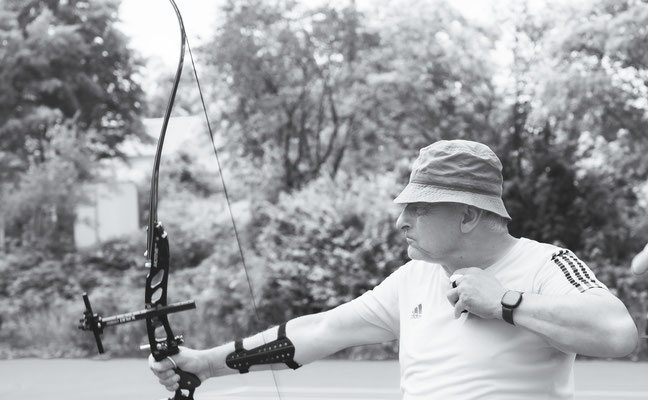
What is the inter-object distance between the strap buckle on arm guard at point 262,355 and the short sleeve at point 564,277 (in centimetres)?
63

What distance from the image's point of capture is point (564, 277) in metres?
1.96

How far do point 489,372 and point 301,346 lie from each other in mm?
512

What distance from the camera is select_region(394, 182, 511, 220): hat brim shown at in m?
2.05

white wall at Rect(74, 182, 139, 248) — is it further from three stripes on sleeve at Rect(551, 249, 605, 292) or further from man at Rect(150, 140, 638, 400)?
three stripes on sleeve at Rect(551, 249, 605, 292)

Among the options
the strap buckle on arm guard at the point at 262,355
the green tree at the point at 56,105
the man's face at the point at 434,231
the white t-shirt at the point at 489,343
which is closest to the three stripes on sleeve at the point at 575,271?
the white t-shirt at the point at 489,343

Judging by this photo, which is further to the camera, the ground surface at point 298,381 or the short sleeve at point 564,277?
the ground surface at point 298,381

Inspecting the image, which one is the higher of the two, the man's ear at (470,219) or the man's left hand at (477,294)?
the man's ear at (470,219)

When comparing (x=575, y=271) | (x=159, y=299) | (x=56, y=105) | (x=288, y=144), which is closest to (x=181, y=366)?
(x=159, y=299)

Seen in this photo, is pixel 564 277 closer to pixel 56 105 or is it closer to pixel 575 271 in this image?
pixel 575 271

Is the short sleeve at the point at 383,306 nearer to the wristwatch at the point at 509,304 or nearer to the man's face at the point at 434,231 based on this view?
the man's face at the point at 434,231

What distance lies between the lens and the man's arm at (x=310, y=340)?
7.50ft

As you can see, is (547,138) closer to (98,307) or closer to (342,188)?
(342,188)

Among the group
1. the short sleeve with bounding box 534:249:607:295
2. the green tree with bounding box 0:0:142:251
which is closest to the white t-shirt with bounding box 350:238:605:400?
the short sleeve with bounding box 534:249:607:295

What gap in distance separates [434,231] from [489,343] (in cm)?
27
